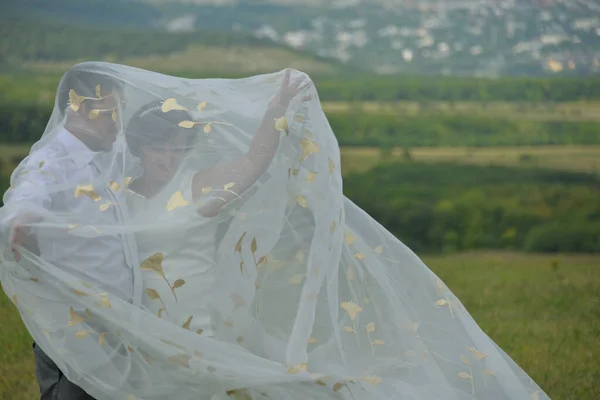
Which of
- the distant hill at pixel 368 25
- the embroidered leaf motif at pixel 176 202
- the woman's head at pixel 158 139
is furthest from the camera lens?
the distant hill at pixel 368 25

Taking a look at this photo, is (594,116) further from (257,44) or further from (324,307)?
(324,307)

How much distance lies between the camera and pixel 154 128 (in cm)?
314

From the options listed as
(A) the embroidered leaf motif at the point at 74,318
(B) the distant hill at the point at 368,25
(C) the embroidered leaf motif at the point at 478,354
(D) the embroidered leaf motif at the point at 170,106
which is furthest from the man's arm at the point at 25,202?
(B) the distant hill at the point at 368,25

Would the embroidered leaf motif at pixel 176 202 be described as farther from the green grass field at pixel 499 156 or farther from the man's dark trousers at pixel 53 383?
the green grass field at pixel 499 156

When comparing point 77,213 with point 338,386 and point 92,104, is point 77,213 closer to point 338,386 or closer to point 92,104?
point 92,104

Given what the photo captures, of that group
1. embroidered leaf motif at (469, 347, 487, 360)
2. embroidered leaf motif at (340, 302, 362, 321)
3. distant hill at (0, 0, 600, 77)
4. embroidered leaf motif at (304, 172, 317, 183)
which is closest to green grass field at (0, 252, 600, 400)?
embroidered leaf motif at (469, 347, 487, 360)

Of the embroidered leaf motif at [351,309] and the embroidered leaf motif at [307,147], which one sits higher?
the embroidered leaf motif at [307,147]

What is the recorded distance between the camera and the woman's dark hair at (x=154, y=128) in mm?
3104

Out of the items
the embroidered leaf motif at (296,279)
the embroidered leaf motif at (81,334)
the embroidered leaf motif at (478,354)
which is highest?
the embroidered leaf motif at (296,279)

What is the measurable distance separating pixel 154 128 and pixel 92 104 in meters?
0.22

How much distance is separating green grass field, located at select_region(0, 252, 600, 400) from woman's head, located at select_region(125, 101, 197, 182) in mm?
1759

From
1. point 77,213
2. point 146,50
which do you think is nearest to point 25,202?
point 77,213

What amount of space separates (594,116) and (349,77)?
3.08 metres

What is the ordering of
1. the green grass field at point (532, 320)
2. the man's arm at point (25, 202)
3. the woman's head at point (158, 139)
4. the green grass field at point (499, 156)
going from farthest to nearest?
1. the green grass field at point (499, 156)
2. the green grass field at point (532, 320)
3. the woman's head at point (158, 139)
4. the man's arm at point (25, 202)
